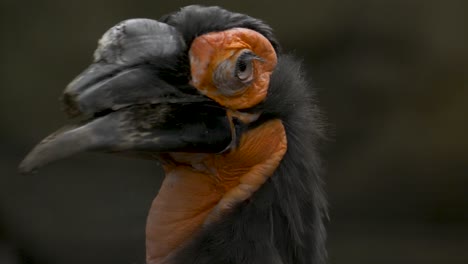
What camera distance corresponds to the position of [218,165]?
1.98 metres

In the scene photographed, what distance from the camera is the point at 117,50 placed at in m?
1.81

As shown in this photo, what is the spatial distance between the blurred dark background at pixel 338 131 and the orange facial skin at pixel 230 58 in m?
1.52

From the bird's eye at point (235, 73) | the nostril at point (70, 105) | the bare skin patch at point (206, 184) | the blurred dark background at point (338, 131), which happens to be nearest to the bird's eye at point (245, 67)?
the bird's eye at point (235, 73)

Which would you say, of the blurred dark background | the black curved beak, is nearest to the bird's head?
the black curved beak

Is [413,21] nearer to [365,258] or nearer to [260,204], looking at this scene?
[365,258]

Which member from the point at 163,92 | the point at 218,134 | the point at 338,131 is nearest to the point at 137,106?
the point at 163,92

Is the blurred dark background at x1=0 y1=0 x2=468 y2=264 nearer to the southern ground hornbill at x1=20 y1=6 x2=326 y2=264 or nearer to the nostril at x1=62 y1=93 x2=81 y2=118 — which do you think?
the southern ground hornbill at x1=20 y1=6 x2=326 y2=264

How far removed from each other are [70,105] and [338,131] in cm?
199

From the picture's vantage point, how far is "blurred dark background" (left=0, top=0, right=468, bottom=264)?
3506 millimetres

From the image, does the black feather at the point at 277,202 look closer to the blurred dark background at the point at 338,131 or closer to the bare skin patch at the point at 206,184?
the bare skin patch at the point at 206,184

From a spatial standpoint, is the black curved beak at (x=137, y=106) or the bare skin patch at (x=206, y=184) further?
the bare skin patch at (x=206, y=184)

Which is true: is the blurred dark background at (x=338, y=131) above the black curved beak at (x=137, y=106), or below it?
below

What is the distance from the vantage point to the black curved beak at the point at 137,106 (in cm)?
171

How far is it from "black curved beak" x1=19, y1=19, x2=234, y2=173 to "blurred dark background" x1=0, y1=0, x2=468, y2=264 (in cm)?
164
